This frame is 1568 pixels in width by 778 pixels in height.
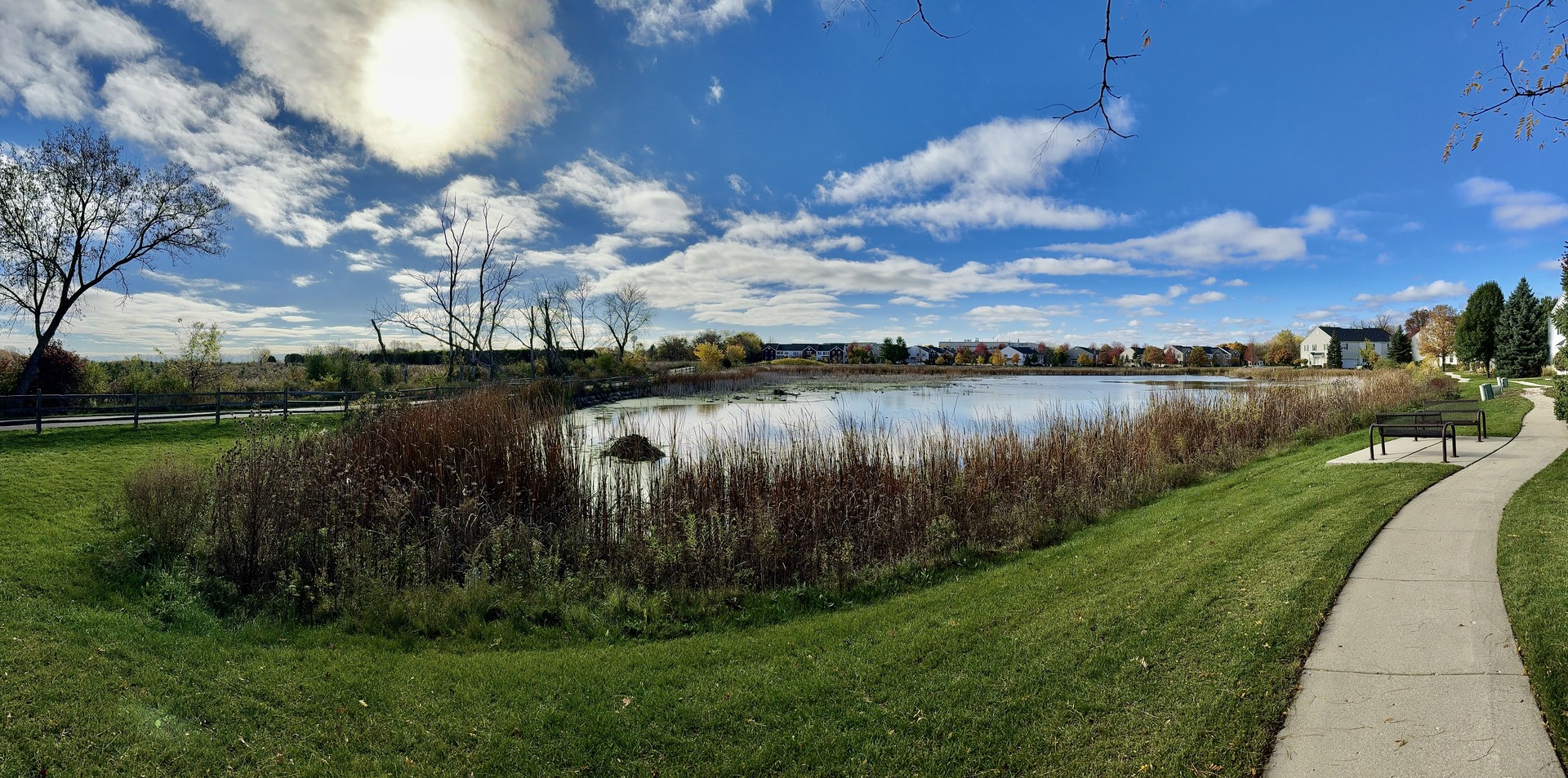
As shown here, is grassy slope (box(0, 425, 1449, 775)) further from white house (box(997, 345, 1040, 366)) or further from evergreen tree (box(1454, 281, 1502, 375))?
white house (box(997, 345, 1040, 366))

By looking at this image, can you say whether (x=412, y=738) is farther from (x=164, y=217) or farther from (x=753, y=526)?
(x=164, y=217)

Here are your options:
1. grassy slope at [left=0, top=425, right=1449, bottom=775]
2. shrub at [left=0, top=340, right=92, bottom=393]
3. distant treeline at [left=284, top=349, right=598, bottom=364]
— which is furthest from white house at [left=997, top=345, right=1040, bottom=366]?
grassy slope at [left=0, top=425, right=1449, bottom=775]

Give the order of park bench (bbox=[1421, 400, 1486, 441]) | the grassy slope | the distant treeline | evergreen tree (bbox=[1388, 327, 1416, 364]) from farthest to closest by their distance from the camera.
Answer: evergreen tree (bbox=[1388, 327, 1416, 364])
the distant treeline
park bench (bbox=[1421, 400, 1486, 441])
the grassy slope

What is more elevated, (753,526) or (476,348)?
(476,348)

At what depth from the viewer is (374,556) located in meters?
7.81

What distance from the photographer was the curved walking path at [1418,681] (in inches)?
116

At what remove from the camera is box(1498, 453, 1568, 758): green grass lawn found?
3346 mm

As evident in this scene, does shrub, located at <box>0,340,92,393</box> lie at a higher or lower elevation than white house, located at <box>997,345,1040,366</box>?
lower

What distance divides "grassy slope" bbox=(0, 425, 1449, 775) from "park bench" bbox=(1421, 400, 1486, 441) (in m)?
8.43

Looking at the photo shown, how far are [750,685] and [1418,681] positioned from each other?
3.91 meters

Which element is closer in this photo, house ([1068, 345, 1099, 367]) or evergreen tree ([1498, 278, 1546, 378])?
evergreen tree ([1498, 278, 1546, 378])

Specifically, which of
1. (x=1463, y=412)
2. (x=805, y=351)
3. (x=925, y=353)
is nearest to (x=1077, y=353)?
(x=925, y=353)

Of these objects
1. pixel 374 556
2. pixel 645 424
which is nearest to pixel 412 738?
pixel 374 556

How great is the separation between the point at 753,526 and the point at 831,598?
7.14 ft
